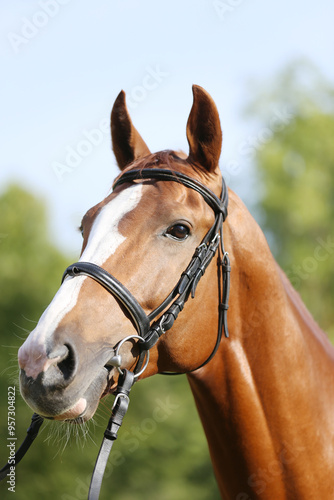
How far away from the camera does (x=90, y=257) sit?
256 cm

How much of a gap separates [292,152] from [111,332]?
2652cm

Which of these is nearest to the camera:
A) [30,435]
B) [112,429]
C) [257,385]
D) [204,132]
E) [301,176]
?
[112,429]

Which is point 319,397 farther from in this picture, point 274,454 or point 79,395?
point 79,395

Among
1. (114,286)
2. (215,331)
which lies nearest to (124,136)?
(114,286)

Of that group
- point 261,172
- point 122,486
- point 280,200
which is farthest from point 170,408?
point 261,172

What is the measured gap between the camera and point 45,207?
73.9ft

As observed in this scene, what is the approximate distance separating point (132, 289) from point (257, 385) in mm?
935

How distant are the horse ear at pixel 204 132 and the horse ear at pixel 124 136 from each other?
0.46 metres

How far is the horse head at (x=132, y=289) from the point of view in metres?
2.28

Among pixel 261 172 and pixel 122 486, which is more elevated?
pixel 261 172

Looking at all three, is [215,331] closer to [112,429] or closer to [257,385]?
[257,385]

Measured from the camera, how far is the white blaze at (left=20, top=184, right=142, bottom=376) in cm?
226

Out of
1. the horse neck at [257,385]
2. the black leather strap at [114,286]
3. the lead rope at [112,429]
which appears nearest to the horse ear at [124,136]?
the horse neck at [257,385]

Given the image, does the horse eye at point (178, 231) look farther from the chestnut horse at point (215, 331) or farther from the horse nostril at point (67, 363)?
the horse nostril at point (67, 363)
